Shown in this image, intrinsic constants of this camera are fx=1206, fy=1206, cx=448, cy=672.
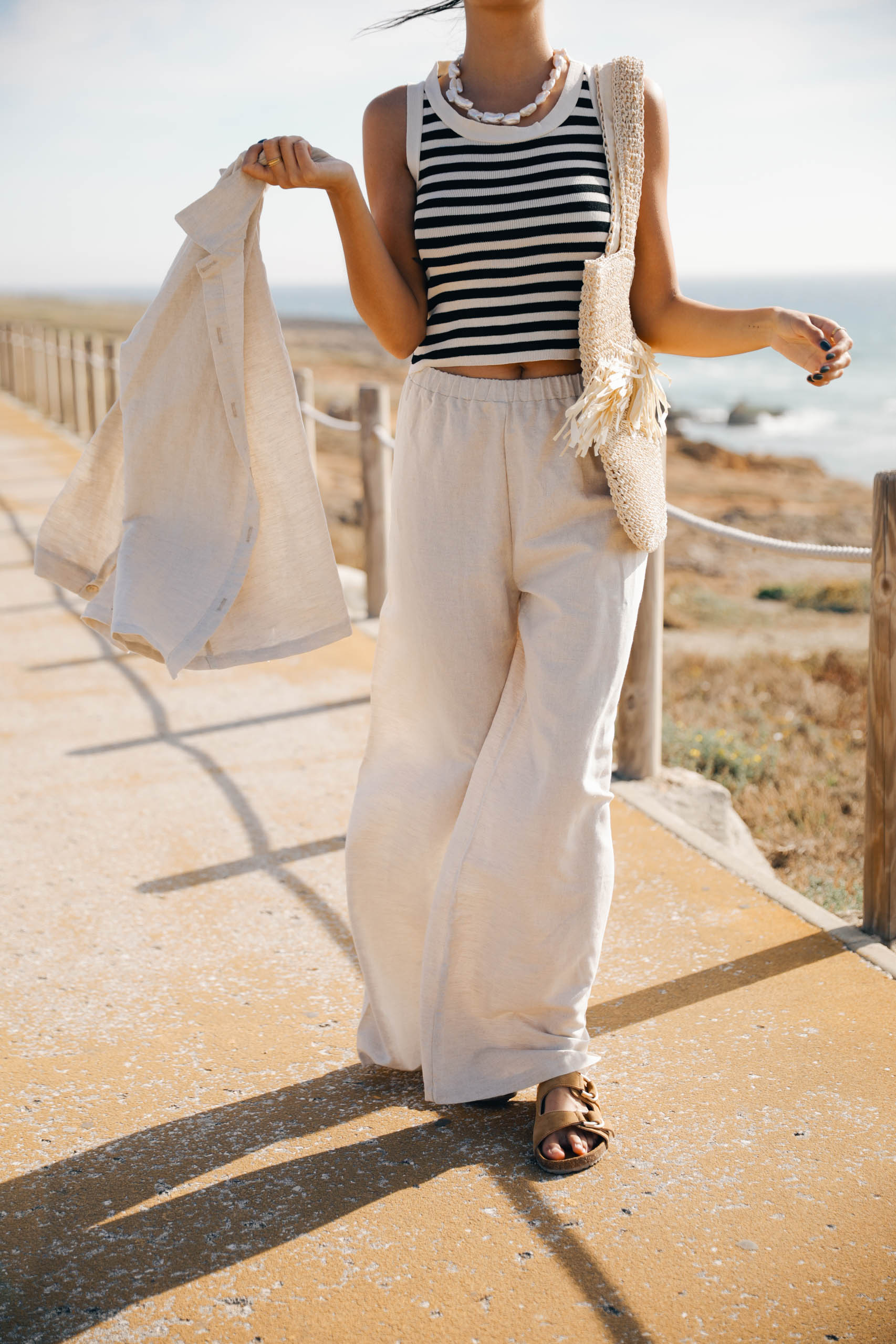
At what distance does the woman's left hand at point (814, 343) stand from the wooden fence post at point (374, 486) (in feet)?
13.2

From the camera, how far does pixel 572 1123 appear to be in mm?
2035

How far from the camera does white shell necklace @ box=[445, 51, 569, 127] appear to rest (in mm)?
1912

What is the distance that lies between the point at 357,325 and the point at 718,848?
9115cm

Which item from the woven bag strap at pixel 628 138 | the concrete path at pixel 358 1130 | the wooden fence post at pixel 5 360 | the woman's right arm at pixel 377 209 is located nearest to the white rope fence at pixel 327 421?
the concrete path at pixel 358 1130

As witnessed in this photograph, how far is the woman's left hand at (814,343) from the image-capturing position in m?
1.87

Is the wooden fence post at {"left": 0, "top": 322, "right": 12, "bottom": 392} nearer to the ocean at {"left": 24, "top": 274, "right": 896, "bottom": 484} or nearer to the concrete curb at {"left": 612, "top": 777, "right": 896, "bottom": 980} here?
the ocean at {"left": 24, "top": 274, "right": 896, "bottom": 484}

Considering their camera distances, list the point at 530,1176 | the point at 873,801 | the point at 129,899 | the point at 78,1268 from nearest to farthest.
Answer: the point at 78,1268
the point at 530,1176
the point at 873,801
the point at 129,899

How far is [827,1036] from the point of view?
2432 mm

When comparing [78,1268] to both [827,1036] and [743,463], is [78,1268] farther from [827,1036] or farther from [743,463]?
[743,463]

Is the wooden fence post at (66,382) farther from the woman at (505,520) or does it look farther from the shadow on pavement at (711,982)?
the woman at (505,520)

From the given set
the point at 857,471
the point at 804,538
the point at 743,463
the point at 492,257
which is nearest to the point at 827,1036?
the point at 492,257

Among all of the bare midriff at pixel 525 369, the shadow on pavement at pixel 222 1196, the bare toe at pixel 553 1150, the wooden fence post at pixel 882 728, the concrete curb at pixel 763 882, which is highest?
the bare midriff at pixel 525 369

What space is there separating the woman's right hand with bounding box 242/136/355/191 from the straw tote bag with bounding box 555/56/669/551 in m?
0.42

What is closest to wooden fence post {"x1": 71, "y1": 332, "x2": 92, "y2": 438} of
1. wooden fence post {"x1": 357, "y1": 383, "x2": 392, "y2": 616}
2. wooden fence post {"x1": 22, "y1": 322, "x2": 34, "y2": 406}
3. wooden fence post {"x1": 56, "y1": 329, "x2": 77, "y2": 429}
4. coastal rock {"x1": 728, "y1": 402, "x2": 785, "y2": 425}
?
wooden fence post {"x1": 56, "y1": 329, "x2": 77, "y2": 429}
